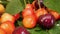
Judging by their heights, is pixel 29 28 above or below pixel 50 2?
below

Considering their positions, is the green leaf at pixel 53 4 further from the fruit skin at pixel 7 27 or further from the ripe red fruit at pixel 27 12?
the fruit skin at pixel 7 27

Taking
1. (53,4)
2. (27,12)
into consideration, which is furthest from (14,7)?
(53,4)

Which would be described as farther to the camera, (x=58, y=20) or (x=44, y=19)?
(x=58, y=20)

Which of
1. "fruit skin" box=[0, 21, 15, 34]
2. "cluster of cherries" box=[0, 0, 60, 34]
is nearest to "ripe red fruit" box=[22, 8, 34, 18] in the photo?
"cluster of cherries" box=[0, 0, 60, 34]

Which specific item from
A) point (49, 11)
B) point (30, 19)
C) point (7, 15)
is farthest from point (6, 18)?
point (49, 11)

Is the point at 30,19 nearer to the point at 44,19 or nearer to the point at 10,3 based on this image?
the point at 44,19

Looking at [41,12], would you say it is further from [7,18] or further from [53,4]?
[7,18]
